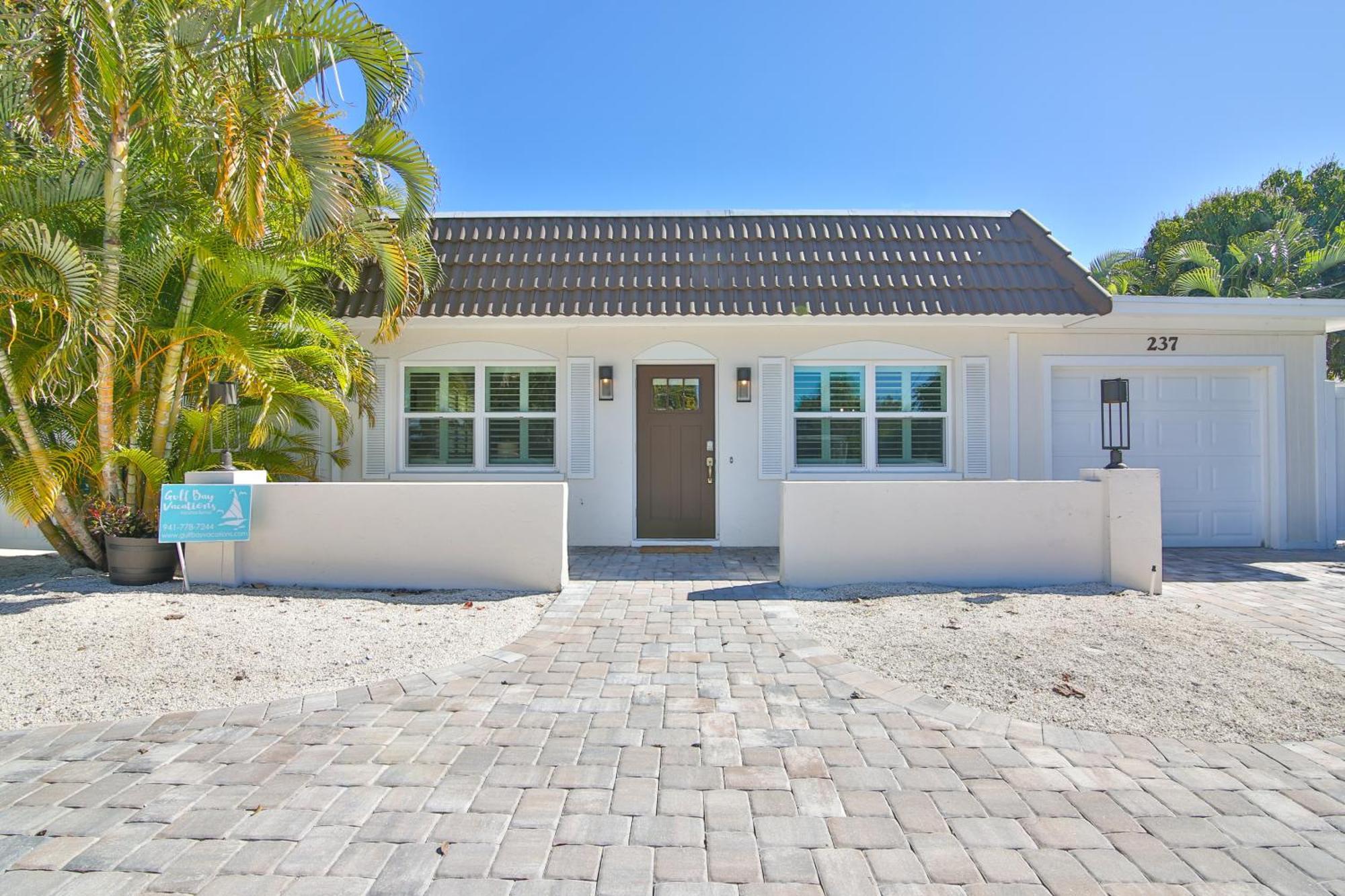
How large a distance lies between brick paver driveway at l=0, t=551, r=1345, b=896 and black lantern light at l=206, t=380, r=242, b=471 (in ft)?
10.8

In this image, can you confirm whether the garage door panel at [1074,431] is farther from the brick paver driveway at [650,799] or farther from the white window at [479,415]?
the white window at [479,415]

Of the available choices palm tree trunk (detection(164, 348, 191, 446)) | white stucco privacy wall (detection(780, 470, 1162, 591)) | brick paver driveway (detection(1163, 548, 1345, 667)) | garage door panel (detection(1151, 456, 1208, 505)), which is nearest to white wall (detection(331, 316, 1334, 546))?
garage door panel (detection(1151, 456, 1208, 505))

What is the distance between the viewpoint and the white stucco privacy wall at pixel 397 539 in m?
6.31

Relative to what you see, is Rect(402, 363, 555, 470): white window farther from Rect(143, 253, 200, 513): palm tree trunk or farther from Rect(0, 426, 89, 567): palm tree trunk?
Rect(0, 426, 89, 567): palm tree trunk

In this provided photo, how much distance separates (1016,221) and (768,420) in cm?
441

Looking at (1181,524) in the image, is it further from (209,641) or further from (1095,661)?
(209,641)

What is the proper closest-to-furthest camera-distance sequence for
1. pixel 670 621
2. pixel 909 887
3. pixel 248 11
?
pixel 909 887 < pixel 670 621 < pixel 248 11

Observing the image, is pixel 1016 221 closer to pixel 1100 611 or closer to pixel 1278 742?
pixel 1100 611

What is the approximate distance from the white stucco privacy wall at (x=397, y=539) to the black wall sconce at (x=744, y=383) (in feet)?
10.2

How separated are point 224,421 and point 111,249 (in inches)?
69.3

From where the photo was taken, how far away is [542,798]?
109 inches

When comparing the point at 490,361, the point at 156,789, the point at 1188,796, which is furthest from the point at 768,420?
the point at 156,789

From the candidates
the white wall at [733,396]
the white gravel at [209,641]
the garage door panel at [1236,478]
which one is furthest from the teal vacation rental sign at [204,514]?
the garage door panel at [1236,478]

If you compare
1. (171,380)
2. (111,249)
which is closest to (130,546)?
(171,380)
